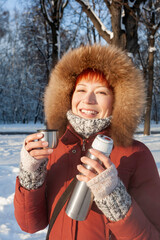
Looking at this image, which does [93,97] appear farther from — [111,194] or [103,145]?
[111,194]

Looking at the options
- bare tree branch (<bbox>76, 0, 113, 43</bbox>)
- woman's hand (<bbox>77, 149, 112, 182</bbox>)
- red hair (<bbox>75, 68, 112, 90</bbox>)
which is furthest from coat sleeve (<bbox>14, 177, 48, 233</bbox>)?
bare tree branch (<bbox>76, 0, 113, 43</bbox>)

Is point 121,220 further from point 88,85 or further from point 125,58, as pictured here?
point 125,58

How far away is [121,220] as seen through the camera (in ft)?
3.55

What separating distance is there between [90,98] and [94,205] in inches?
25.3

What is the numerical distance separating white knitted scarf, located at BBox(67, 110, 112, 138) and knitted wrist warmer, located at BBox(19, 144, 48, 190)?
30 centimetres

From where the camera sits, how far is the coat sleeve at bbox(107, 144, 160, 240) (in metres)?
1.09

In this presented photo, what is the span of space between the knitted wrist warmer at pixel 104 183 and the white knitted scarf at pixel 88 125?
0.37 metres

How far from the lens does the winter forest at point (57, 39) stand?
5.25 metres

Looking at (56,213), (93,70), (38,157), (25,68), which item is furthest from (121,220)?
(25,68)

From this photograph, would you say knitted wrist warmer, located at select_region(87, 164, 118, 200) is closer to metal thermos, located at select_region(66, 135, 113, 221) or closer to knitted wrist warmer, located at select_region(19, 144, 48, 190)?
metal thermos, located at select_region(66, 135, 113, 221)

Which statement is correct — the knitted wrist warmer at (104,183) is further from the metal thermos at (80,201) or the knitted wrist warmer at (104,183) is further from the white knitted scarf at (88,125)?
the white knitted scarf at (88,125)

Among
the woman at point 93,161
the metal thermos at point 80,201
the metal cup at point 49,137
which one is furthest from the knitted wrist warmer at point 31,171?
the metal thermos at point 80,201

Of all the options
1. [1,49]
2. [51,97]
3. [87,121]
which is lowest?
[87,121]

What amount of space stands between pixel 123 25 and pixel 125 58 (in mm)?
4097
